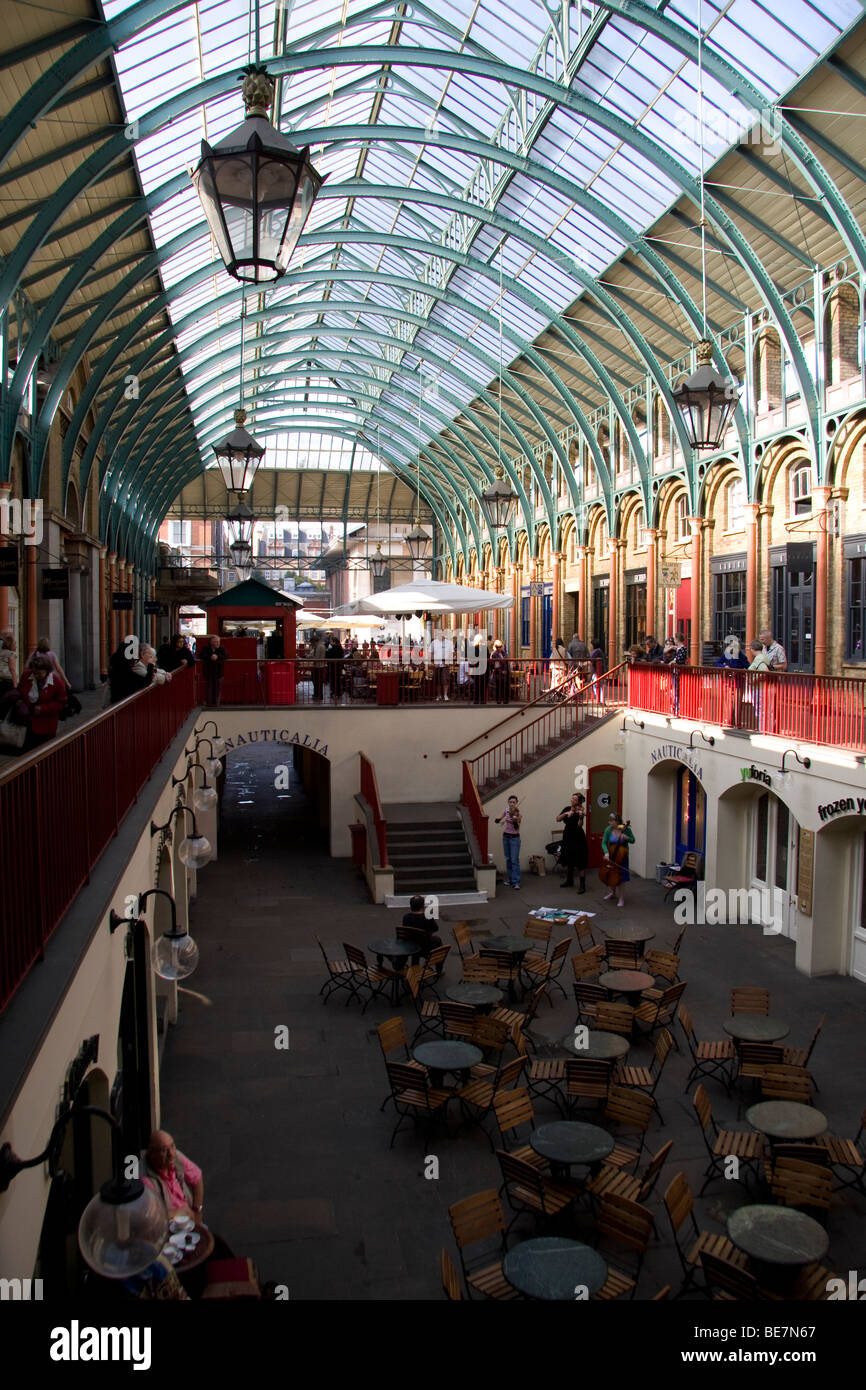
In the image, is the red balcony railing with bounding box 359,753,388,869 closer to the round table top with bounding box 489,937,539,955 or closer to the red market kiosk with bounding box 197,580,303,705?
the red market kiosk with bounding box 197,580,303,705

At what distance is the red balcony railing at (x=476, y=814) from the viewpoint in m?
20.2

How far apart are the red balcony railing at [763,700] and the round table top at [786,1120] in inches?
211

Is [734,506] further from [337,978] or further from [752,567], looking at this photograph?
[337,978]

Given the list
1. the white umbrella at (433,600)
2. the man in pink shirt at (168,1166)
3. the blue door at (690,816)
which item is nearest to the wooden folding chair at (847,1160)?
the man in pink shirt at (168,1166)

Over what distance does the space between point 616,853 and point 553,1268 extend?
1137 centimetres

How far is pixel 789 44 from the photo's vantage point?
48.9ft

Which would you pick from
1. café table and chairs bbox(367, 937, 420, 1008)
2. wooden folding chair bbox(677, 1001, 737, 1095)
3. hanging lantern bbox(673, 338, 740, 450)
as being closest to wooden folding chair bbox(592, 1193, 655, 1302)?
wooden folding chair bbox(677, 1001, 737, 1095)

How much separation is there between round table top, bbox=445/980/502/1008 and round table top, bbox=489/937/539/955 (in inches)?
46.5

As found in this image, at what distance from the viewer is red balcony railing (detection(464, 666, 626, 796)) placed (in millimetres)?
22109

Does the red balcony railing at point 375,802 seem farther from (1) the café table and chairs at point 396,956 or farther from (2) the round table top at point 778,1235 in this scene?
(2) the round table top at point 778,1235

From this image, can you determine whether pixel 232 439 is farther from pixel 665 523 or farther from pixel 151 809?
pixel 665 523

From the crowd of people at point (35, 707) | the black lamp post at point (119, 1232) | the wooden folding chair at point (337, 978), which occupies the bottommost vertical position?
the wooden folding chair at point (337, 978)
